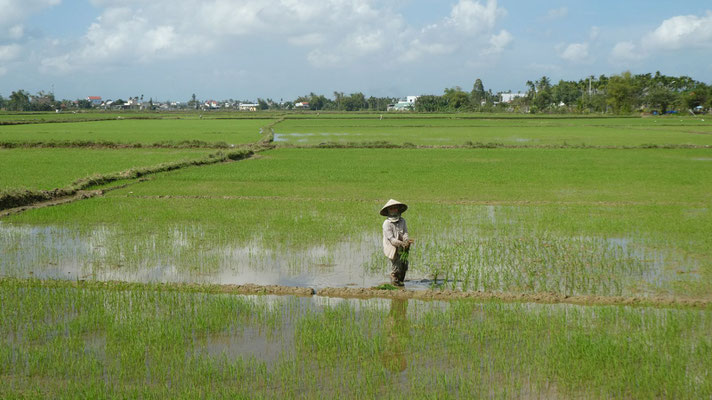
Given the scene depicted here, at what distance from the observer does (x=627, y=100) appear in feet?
256

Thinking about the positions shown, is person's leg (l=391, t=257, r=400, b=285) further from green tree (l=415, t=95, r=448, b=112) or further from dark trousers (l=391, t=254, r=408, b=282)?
green tree (l=415, t=95, r=448, b=112)

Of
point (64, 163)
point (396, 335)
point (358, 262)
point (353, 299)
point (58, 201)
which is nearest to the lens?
point (396, 335)

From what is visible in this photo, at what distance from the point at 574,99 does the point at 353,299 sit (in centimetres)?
9531

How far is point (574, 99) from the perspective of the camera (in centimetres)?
9400

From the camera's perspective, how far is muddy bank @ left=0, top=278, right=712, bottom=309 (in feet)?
18.6

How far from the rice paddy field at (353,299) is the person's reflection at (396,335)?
0.02 metres

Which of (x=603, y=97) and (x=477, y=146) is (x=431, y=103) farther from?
(x=477, y=146)

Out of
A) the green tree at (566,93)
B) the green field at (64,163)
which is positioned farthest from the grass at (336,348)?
the green tree at (566,93)

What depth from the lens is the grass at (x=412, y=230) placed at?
22.3 ft

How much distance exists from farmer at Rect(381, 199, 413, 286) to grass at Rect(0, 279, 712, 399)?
1.56ft

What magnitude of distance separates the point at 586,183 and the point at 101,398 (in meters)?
12.7

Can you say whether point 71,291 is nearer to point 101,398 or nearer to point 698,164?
point 101,398

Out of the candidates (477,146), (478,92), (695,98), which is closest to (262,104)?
(478,92)

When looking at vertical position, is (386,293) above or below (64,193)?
below
